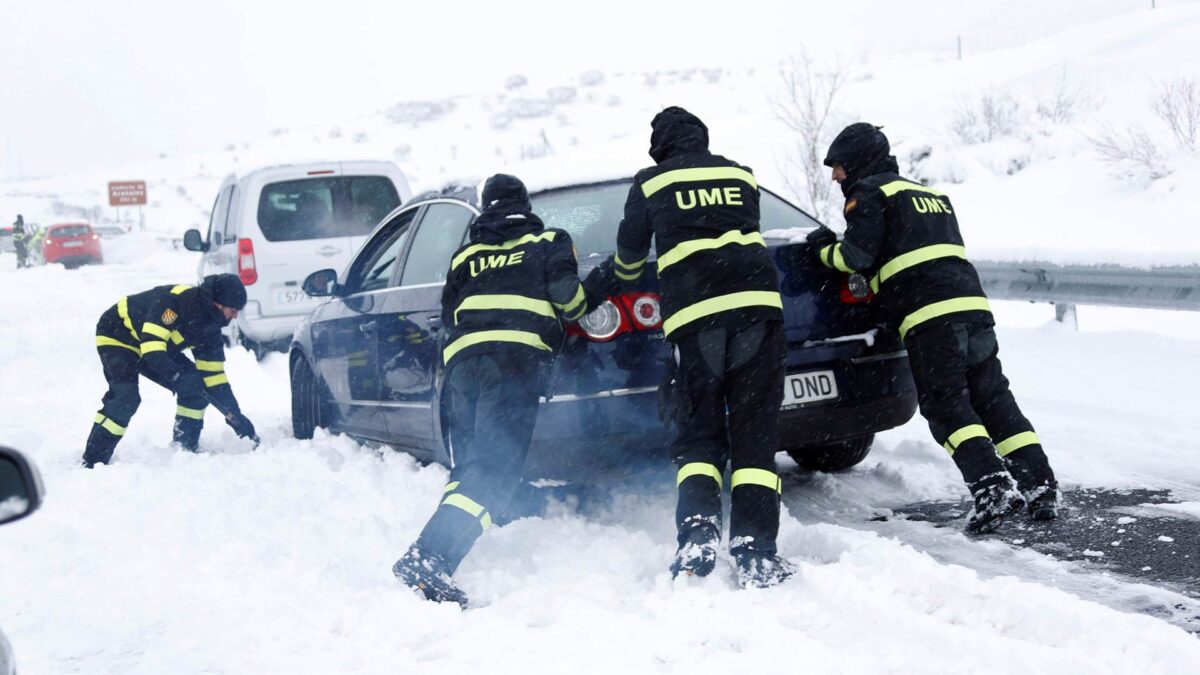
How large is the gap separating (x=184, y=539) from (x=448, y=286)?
5.24 ft

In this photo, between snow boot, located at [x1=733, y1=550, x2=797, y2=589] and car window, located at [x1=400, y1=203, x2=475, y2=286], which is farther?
car window, located at [x1=400, y1=203, x2=475, y2=286]

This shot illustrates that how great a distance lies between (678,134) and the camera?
13.5ft

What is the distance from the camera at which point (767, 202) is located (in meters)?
5.31

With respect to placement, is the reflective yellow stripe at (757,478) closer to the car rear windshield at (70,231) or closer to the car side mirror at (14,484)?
the car side mirror at (14,484)

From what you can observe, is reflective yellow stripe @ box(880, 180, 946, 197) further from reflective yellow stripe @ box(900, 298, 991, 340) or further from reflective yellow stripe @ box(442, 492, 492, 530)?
reflective yellow stripe @ box(442, 492, 492, 530)

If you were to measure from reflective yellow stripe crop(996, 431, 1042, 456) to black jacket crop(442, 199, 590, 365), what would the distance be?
1815 millimetres

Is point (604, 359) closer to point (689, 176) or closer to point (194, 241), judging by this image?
point (689, 176)

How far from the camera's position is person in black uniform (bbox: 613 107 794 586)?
12.8ft

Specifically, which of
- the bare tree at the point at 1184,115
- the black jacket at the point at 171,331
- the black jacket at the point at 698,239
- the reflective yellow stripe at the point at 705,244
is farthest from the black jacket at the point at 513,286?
the bare tree at the point at 1184,115

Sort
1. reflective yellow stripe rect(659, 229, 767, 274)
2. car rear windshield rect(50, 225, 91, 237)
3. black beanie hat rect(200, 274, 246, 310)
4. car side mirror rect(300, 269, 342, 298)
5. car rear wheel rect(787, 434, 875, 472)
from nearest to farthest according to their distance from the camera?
reflective yellow stripe rect(659, 229, 767, 274), car rear wheel rect(787, 434, 875, 472), car side mirror rect(300, 269, 342, 298), black beanie hat rect(200, 274, 246, 310), car rear windshield rect(50, 225, 91, 237)

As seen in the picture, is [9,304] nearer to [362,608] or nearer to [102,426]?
[102,426]

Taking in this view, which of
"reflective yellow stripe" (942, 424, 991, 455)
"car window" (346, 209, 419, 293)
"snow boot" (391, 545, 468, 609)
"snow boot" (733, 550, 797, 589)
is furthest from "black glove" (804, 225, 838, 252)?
"car window" (346, 209, 419, 293)

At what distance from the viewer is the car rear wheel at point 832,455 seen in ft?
18.0

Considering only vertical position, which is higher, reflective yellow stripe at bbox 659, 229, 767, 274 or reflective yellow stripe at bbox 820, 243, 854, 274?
reflective yellow stripe at bbox 659, 229, 767, 274
